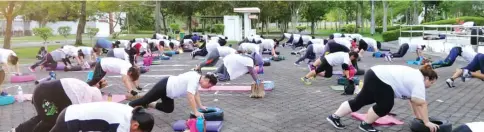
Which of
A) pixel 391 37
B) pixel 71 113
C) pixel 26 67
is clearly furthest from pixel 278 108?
pixel 391 37

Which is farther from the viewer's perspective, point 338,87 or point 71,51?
point 71,51

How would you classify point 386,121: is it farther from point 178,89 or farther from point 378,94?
point 178,89

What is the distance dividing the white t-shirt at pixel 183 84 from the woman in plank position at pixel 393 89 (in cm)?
224

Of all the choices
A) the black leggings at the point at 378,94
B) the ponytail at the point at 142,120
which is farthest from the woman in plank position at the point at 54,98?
the black leggings at the point at 378,94

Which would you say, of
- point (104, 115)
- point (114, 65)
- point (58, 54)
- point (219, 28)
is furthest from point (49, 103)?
point (219, 28)

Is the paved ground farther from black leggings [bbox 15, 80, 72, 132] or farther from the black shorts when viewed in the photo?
black leggings [bbox 15, 80, 72, 132]

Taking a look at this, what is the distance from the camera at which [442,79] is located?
1164 centimetres

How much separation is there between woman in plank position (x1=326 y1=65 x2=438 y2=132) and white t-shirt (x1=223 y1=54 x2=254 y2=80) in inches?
127

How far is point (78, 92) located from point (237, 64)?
459 centimetres

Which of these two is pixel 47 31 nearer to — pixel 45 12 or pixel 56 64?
pixel 56 64

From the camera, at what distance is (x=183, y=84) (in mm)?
6523

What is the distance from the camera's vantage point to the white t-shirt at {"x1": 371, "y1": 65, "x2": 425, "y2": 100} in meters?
5.45

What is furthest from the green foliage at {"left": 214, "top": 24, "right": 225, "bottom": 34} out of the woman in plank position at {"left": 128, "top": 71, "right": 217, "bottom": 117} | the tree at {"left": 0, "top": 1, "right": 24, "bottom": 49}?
the woman in plank position at {"left": 128, "top": 71, "right": 217, "bottom": 117}

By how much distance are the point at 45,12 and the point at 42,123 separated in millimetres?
47913
